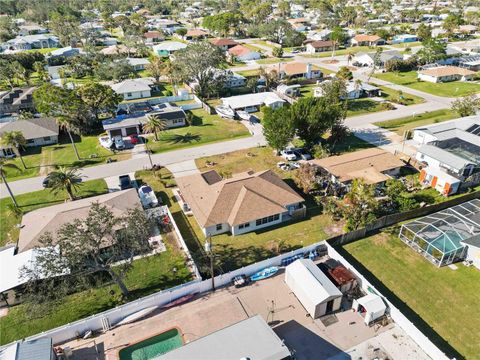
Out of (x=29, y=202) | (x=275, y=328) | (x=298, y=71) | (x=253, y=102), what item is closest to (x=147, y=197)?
(x=29, y=202)

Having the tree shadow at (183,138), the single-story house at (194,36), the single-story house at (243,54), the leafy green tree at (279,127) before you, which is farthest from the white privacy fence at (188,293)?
the single-story house at (194,36)

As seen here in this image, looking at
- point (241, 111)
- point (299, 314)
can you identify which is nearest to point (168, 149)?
point (241, 111)

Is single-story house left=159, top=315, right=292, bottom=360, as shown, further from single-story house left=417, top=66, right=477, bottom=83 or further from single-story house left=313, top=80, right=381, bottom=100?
single-story house left=417, top=66, right=477, bottom=83

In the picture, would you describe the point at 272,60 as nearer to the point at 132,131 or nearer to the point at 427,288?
the point at 132,131

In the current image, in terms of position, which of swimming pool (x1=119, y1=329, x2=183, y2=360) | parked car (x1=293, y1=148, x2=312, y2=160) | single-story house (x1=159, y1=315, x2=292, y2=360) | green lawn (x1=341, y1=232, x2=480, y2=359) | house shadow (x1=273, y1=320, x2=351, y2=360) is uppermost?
single-story house (x1=159, y1=315, x2=292, y2=360)

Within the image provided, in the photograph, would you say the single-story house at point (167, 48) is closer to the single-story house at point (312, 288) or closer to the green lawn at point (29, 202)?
the green lawn at point (29, 202)

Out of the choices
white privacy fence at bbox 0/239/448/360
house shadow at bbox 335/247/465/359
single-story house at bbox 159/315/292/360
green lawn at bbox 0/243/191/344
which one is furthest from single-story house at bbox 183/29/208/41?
single-story house at bbox 159/315/292/360

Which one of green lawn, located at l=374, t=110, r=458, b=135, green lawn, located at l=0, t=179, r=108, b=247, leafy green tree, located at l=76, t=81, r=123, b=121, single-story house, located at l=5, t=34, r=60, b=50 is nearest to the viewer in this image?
green lawn, located at l=0, t=179, r=108, b=247
